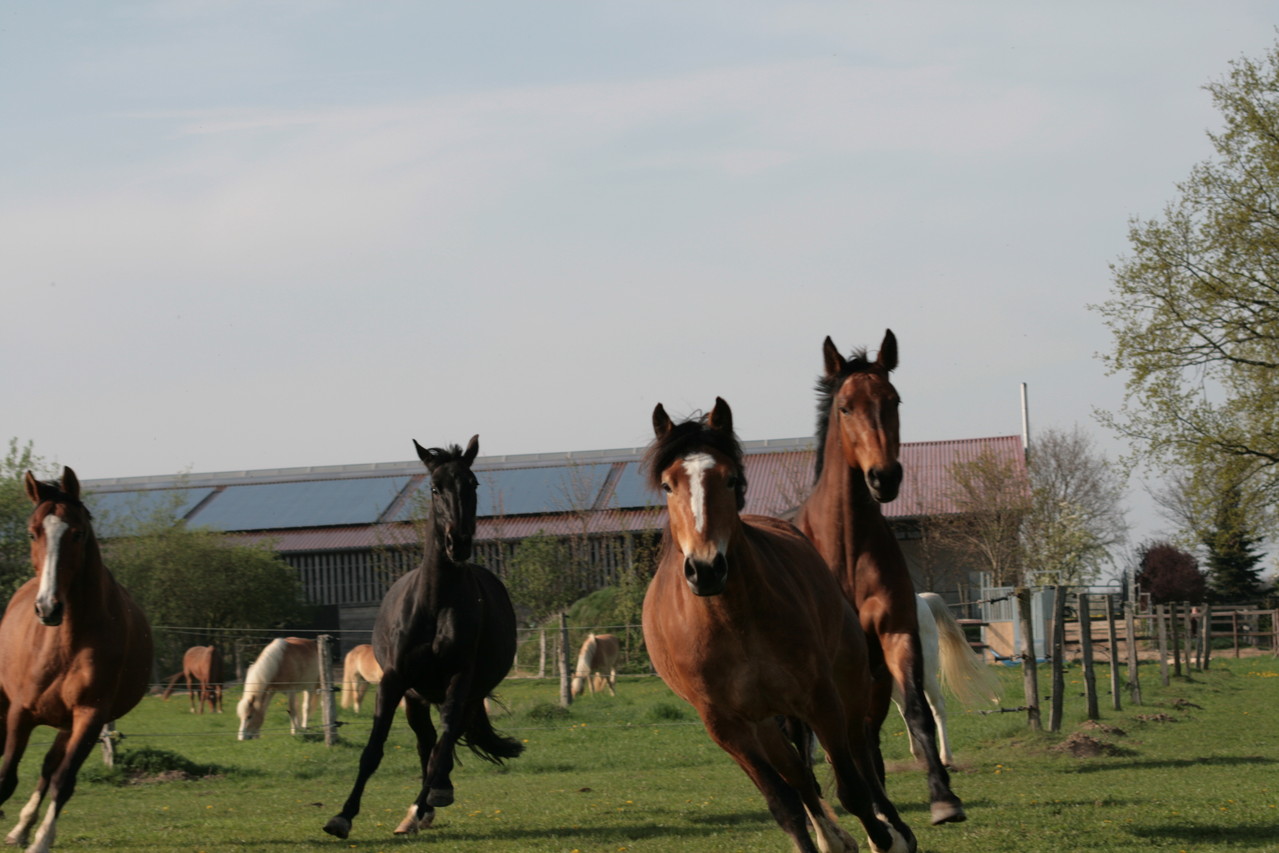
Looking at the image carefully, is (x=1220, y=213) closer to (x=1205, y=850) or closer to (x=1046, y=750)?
(x=1046, y=750)

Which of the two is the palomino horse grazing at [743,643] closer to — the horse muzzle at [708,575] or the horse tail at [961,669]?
the horse muzzle at [708,575]

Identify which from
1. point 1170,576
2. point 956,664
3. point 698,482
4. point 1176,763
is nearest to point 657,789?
point 956,664

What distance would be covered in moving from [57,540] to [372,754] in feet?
7.12

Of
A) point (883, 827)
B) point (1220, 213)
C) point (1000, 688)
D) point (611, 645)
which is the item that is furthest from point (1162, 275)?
point (883, 827)

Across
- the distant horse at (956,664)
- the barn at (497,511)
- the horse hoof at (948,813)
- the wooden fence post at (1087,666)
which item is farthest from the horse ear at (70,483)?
the barn at (497,511)

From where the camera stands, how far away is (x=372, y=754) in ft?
24.9

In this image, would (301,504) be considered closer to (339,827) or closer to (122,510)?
(122,510)

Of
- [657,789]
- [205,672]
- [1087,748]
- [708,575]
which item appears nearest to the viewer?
[708,575]

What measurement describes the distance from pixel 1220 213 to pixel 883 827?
70.5 feet

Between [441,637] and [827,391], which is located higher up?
[827,391]

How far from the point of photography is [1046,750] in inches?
439

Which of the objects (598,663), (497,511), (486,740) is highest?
(497,511)

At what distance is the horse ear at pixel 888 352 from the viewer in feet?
21.4

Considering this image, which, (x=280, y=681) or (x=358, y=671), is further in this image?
(x=358, y=671)
